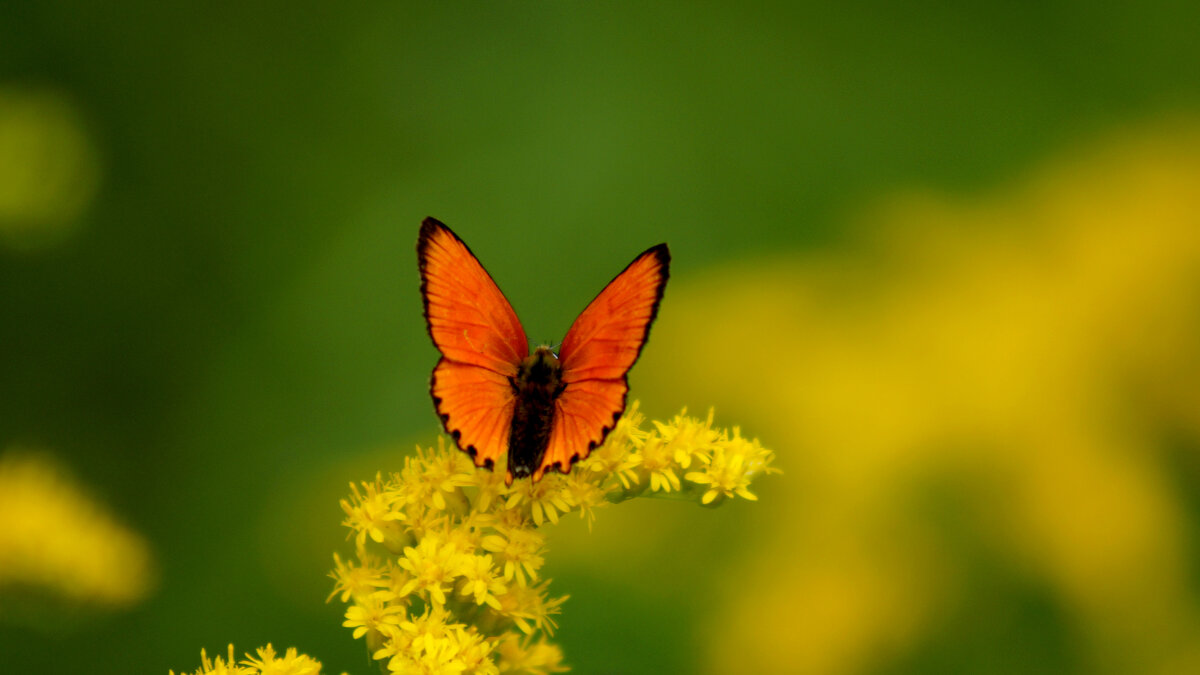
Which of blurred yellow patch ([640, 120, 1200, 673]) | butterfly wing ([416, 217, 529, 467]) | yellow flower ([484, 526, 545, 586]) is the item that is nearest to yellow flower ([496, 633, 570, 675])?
yellow flower ([484, 526, 545, 586])

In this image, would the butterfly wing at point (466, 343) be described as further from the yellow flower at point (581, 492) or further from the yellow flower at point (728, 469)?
the yellow flower at point (728, 469)

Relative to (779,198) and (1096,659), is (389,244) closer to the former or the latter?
(779,198)

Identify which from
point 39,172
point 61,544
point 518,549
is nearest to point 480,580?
point 518,549

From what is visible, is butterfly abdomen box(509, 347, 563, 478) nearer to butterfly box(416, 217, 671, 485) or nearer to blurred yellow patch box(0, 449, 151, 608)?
butterfly box(416, 217, 671, 485)

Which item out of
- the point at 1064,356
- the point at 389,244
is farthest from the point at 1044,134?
the point at 389,244

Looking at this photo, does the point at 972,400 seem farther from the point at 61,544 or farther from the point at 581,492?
the point at 61,544

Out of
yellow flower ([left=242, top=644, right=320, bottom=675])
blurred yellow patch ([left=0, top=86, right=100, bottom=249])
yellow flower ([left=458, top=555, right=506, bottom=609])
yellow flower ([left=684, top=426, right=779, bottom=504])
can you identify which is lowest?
yellow flower ([left=242, top=644, right=320, bottom=675])

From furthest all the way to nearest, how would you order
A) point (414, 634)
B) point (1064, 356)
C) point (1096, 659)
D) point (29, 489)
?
point (1064, 356) < point (1096, 659) < point (29, 489) < point (414, 634)
